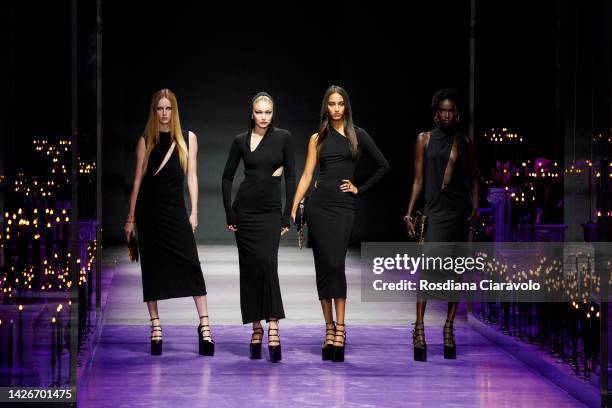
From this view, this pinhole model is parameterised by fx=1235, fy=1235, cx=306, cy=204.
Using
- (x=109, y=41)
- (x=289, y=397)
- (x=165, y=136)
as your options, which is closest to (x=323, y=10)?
(x=109, y=41)

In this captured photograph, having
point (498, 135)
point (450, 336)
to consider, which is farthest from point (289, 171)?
point (498, 135)

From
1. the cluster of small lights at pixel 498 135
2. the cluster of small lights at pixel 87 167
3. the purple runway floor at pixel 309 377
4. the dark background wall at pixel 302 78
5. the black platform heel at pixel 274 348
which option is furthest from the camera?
the dark background wall at pixel 302 78

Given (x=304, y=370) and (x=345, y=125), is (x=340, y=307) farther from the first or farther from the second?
(x=345, y=125)

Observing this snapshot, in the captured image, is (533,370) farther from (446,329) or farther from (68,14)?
(68,14)

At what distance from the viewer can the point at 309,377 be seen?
5.70 meters

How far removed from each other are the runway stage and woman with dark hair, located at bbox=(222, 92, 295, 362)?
0.85 ft

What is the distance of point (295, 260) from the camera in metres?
13.7

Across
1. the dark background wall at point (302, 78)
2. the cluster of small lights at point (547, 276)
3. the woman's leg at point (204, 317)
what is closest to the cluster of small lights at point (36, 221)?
the woman's leg at point (204, 317)

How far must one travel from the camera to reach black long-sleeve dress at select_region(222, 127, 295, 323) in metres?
6.17

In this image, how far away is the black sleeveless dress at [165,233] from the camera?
20.7ft

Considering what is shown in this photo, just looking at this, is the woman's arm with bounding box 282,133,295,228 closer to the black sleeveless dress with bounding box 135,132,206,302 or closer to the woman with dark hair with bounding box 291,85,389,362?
the woman with dark hair with bounding box 291,85,389,362

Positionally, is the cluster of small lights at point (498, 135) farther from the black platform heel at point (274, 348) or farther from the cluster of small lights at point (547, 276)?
the black platform heel at point (274, 348)

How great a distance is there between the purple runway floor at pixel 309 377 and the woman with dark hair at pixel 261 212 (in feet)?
0.84

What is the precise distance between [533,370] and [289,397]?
1.37 metres
